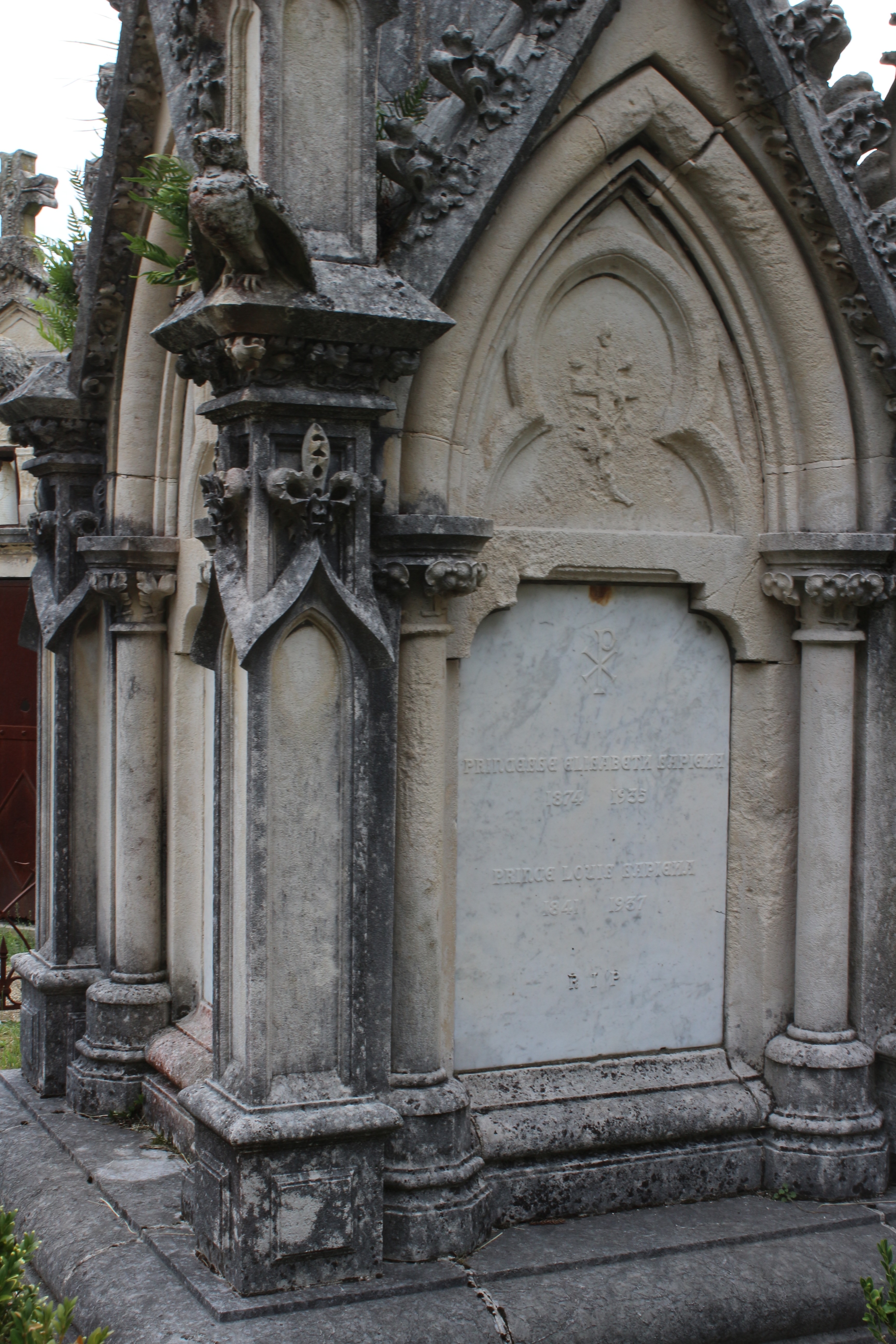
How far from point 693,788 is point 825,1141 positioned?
132 centimetres

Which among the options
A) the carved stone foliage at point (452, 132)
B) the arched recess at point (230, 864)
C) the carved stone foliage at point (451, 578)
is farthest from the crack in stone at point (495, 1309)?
the carved stone foliage at point (452, 132)

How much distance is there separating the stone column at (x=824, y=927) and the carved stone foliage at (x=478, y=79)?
1750mm

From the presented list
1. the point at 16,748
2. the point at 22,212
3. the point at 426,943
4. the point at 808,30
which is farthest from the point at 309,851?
the point at 22,212

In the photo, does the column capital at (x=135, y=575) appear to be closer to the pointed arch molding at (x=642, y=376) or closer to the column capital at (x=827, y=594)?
the pointed arch molding at (x=642, y=376)

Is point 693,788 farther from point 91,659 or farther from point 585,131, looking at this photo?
point 91,659

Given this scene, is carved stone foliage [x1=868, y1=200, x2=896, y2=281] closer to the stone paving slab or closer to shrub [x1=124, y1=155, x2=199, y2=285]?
shrub [x1=124, y1=155, x2=199, y2=285]

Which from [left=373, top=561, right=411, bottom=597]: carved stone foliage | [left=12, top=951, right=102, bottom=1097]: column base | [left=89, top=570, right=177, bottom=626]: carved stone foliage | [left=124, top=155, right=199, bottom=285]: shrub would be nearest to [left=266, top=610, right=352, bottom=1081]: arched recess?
[left=373, top=561, right=411, bottom=597]: carved stone foliage

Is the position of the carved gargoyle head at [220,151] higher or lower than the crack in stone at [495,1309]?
higher

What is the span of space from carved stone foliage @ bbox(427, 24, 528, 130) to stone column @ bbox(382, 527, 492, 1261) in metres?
1.27

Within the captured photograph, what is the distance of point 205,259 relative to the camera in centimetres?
388

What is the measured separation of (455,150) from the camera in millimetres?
4309

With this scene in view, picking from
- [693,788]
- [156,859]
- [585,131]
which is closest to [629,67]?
[585,131]

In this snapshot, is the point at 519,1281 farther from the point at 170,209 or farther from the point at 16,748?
the point at 16,748

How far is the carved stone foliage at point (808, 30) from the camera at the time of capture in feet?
15.3
